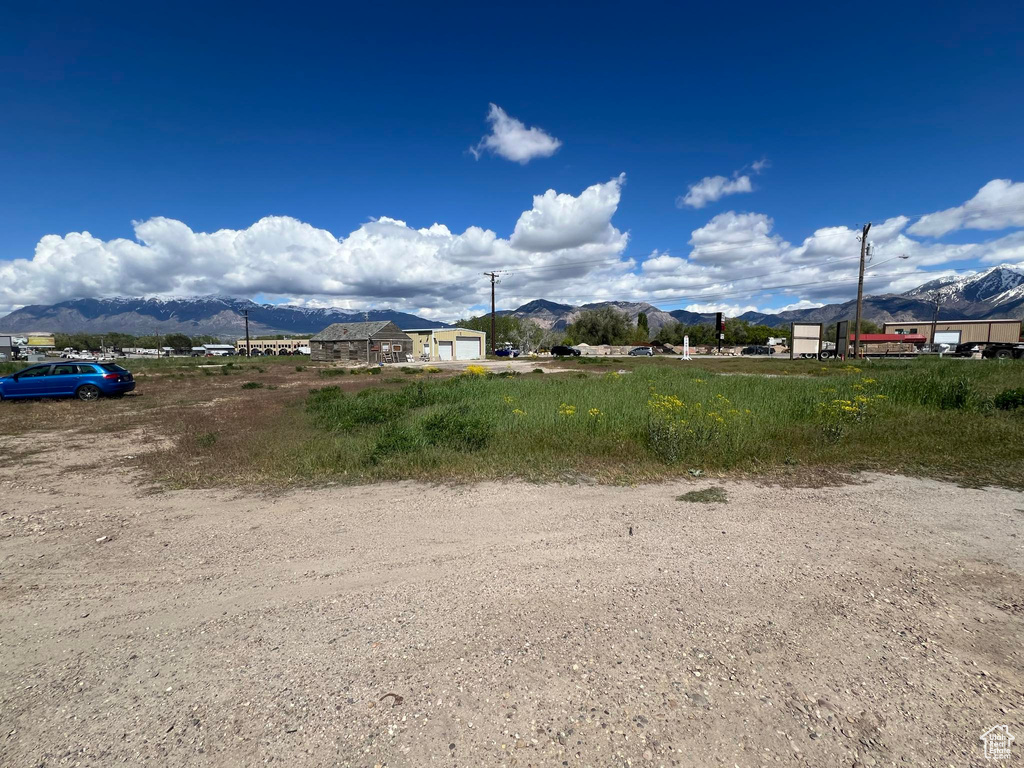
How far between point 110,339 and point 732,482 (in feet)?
601

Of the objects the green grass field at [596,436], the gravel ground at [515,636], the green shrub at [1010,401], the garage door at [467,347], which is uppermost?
the garage door at [467,347]

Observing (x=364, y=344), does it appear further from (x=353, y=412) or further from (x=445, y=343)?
(x=353, y=412)

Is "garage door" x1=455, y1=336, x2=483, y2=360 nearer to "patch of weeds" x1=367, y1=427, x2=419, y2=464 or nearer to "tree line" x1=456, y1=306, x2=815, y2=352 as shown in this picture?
"tree line" x1=456, y1=306, x2=815, y2=352

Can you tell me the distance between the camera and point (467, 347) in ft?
214

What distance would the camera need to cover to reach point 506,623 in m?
3.36

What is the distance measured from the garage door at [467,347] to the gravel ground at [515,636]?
2324 inches

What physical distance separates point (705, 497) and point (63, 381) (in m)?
22.9

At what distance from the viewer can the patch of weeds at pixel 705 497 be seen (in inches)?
233

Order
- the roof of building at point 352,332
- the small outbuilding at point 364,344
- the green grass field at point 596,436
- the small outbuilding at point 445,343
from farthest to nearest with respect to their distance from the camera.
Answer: the small outbuilding at point 445,343 < the roof of building at point 352,332 < the small outbuilding at point 364,344 < the green grass field at point 596,436

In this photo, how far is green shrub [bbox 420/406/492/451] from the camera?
8.62m

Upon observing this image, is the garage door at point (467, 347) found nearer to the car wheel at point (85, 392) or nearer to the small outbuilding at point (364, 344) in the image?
the small outbuilding at point (364, 344)

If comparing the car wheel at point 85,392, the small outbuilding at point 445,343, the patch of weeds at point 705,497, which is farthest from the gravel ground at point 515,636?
the small outbuilding at point 445,343

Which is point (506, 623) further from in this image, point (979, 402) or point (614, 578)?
point (979, 402)

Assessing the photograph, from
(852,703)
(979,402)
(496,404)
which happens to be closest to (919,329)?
(979,402)
